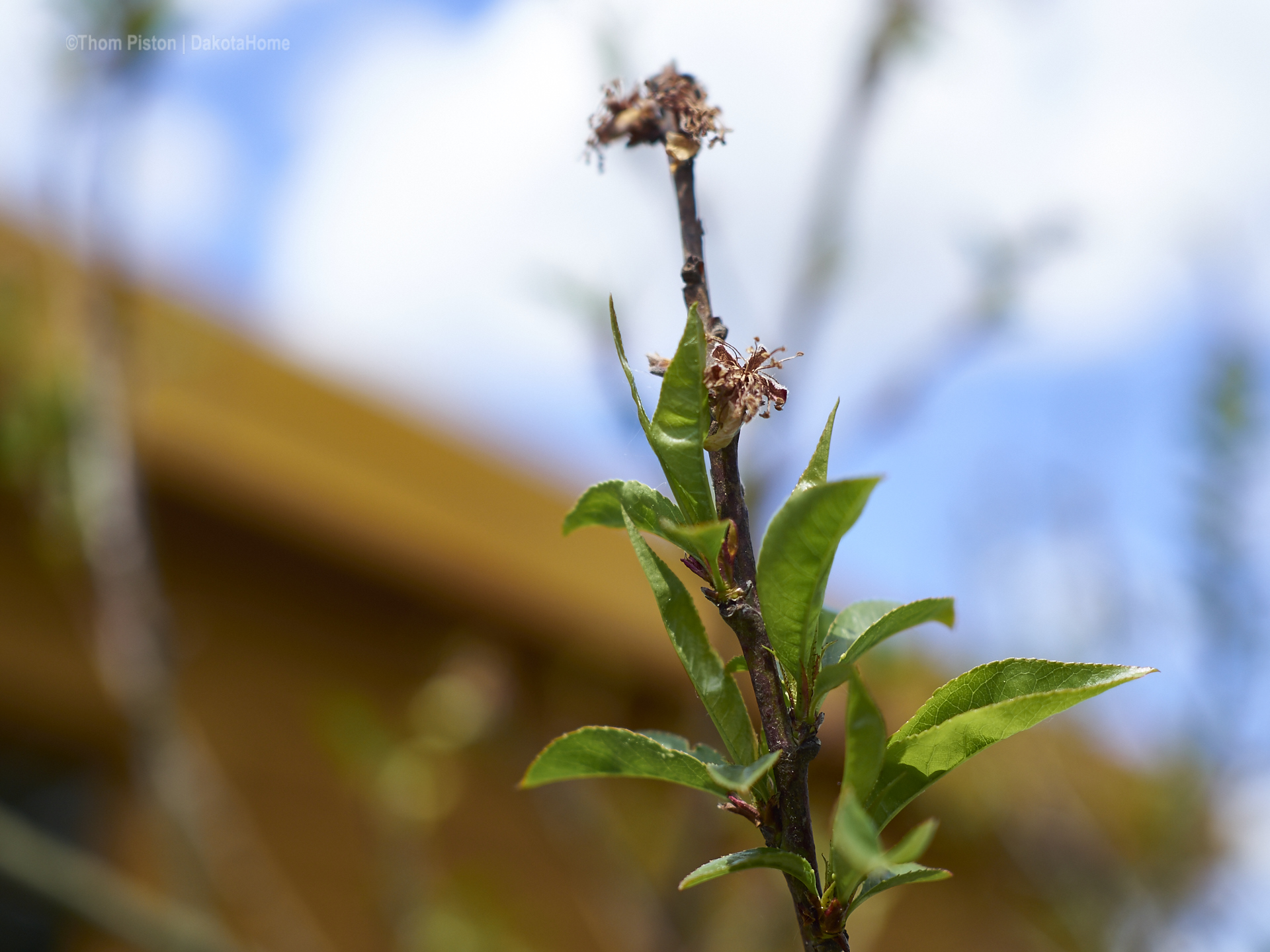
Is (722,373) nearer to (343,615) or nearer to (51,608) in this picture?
(51,608)

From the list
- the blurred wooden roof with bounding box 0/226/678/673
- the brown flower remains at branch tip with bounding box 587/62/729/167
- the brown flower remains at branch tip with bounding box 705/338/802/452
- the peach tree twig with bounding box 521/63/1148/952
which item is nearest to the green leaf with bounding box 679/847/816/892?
the peach tree twig with bounding box 521/63/1148/952

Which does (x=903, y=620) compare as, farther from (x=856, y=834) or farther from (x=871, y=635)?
(x=856, y=834)

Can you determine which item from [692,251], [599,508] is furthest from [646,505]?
[692,251]

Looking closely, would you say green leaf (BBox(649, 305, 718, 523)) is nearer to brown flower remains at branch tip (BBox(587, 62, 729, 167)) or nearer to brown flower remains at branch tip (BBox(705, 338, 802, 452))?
brown flower remains at branch tip (BBox(705, 338, 802, 452))

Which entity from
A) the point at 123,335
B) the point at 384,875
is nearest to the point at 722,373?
the point at 123,335

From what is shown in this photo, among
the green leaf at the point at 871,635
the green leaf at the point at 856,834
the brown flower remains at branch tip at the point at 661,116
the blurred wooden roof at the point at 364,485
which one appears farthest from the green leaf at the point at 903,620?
the blurred wooden roof at the point at 364,485
